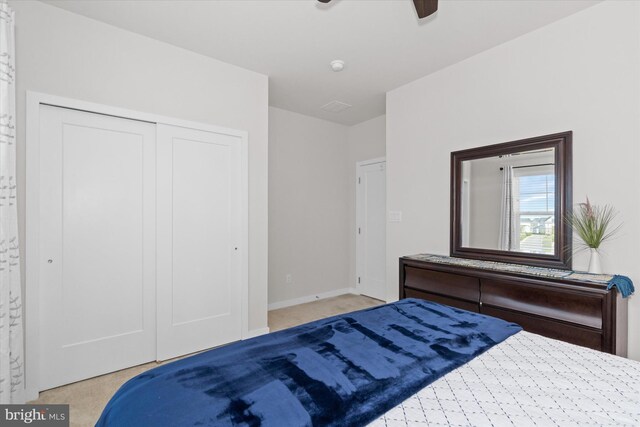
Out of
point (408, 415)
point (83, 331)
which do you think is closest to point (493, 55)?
point (408, 415)

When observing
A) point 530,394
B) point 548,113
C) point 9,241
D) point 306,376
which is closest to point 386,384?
point 306,376

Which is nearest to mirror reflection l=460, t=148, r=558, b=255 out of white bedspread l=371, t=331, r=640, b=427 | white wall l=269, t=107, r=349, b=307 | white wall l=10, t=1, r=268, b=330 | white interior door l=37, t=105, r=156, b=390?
white bedspread l=371, t=331, r=640, b=427

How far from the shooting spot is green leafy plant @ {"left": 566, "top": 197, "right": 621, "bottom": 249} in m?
2.10

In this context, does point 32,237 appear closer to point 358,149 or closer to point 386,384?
point 386,384

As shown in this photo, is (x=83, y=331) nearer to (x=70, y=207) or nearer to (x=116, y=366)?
(x=116, y=366)

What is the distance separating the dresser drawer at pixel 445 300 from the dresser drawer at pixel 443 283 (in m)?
0.04

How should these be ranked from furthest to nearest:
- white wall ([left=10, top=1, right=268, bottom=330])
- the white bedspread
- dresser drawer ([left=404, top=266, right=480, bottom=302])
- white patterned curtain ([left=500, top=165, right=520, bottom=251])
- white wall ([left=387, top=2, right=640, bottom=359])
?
white patterned curtain ([left=500, top=165, right=520, bottom=251]) → dresser drawer ([left=404, top=266, right=480, bottom=302]) → white wall ([left=10, top=1, right=268, bottom=330]) → white wall ([left=387, top=2, right=640, bottom=359]) → the white bedspread

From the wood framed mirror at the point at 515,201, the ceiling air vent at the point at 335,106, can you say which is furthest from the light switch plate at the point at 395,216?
→ the ceiling air vent at the point at 335,106

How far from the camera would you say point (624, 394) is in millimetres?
1012

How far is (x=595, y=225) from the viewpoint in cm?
212

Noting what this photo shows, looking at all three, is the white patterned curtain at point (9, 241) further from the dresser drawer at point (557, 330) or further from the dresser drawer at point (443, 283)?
the dresser drawer at point (557, 330)

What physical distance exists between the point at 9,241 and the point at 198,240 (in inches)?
50.3

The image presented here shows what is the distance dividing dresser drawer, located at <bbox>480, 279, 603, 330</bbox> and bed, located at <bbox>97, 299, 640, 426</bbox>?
0.74 m

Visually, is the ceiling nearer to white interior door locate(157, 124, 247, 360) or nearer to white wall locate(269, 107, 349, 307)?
white interior door locate(157, 124, 247, 360)
